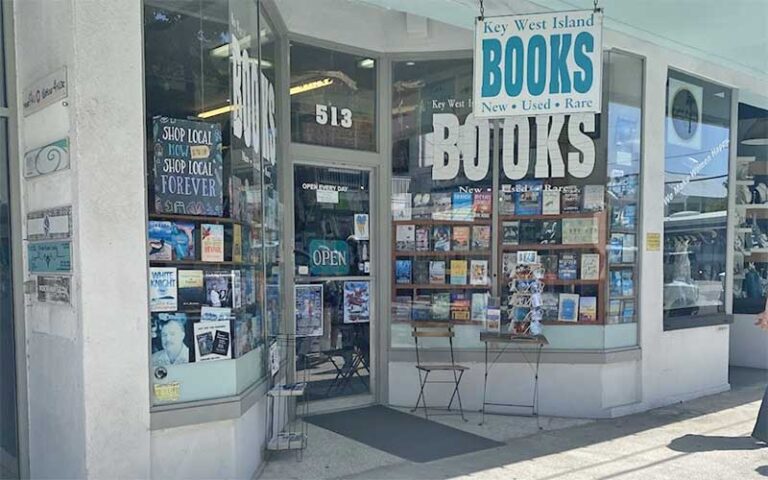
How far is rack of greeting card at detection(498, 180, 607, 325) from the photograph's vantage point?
6242mm

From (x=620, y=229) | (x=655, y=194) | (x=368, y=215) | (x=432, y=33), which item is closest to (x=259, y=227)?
(x=368, y=215)

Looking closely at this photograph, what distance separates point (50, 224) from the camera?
3811 millimetres

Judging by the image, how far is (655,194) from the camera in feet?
21.4

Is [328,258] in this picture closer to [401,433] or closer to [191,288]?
[401,433]

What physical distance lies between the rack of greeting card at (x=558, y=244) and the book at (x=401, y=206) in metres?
1.00

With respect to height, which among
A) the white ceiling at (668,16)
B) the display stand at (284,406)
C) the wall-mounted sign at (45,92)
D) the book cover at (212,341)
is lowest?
the display stand at (284,406)

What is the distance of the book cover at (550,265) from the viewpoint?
6.32 meters

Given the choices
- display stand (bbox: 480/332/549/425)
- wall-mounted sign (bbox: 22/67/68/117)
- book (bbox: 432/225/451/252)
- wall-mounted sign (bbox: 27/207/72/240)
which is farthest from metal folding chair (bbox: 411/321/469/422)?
wall-mounted sign (bbox: 22/67/68/117)

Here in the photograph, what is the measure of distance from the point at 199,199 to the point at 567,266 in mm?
3984

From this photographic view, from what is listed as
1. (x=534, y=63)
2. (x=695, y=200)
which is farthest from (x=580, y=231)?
(x=534, y=63)

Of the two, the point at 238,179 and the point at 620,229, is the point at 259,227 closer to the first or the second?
the point at 238,179

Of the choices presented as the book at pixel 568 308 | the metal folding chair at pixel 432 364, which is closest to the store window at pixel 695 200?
the book at pixel 568 308

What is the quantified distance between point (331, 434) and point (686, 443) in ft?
10.5

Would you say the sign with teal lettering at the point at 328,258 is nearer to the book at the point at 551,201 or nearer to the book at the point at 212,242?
the book at the point at 212,242
